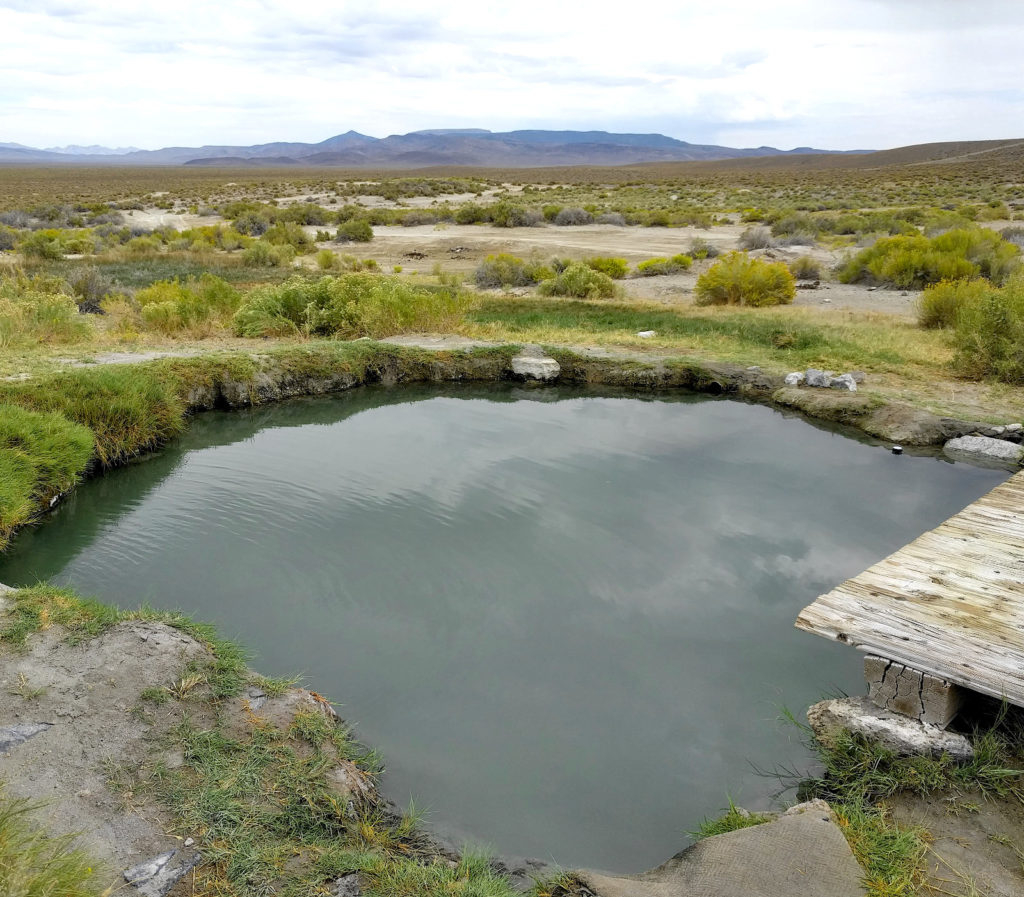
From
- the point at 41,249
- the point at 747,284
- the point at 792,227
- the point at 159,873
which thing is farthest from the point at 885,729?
the point at 792,227

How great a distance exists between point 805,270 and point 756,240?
5.60m

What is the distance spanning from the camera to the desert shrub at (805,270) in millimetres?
21109

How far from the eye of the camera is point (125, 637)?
5031 millimetres

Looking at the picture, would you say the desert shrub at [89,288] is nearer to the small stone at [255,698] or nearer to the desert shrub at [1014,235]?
the small stone at [255,698]

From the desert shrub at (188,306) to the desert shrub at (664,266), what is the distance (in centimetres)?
1138

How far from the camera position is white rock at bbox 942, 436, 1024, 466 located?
366 inches

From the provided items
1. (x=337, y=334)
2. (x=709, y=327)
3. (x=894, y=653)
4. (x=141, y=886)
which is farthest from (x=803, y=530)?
(x=337, y=334)

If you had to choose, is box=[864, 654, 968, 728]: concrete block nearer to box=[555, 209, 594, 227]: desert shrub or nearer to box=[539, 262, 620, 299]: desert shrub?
box=[539, 262, 620, 299]: desert shrub

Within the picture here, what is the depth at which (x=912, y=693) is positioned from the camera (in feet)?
14.8

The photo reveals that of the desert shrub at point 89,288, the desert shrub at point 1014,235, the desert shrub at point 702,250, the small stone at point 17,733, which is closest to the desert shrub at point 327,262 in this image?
A: the desert shrub at point 89,288

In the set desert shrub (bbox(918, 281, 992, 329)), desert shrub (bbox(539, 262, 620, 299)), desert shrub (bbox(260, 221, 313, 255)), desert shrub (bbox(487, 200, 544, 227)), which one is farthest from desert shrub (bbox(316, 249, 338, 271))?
desert shrub (bbox(918, 281, 992, 329))

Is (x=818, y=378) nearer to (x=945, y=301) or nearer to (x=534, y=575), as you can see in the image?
(x=945, y=301)

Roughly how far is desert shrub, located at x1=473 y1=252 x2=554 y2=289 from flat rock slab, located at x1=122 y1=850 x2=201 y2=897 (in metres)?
18.4

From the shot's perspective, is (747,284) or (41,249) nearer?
(747,284)
